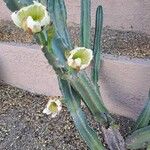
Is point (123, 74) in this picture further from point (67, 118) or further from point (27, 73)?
point (27, 73)

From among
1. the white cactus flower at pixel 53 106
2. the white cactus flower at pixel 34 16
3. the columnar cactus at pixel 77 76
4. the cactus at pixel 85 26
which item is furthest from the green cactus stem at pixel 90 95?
the white cactus flower at pixel 34 16

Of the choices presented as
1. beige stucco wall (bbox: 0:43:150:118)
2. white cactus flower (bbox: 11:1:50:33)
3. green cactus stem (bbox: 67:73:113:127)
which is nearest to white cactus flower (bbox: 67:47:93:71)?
white cactus flower (bbox: 11:1:50:33)

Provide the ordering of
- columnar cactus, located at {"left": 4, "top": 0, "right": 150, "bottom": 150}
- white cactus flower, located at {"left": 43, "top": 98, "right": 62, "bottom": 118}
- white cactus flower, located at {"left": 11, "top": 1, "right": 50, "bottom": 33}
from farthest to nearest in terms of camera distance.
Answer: white cactus flower, located at {"left": 43, "top": 98, "right": 62, "bottom": 118} < columnar cactus, located at {"left": 4, "top": 0, "right": 150, "bottom": 150} < white cactus flower, located at {"left": 11, "top": 1, "right": 50, "bottom": 33}

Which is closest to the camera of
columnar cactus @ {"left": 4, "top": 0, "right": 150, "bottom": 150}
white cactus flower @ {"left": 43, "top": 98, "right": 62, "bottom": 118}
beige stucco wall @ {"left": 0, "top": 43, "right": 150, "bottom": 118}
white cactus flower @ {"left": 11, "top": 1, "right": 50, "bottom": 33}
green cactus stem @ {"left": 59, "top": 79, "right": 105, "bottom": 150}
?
white cactus flower @ {"left": 11, "top": 1, "right": 50, "bottom": 33}

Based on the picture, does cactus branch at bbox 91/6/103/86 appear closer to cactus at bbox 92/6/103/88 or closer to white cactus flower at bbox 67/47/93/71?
cactus at bbox 92/6/103/88

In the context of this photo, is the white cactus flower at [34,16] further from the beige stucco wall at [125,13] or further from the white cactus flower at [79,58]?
the beige stucco wall at [125,13]

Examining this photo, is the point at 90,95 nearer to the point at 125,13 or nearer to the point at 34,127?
the point at 34,127

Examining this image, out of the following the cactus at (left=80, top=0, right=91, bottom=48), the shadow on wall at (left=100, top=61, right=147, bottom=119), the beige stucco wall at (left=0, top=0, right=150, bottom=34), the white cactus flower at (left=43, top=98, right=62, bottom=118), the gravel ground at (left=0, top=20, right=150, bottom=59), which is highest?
the cactus at (left=80, top=0, right=91, bottom=48)
